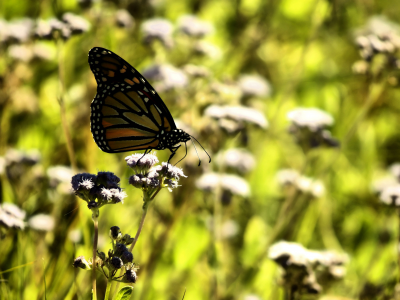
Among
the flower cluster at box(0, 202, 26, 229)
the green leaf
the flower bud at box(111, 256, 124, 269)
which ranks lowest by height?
the green leaf

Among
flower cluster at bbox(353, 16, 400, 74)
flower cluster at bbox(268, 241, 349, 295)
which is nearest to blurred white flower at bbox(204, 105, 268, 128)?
flower cluster at bbox(353, 16, 400, 74)

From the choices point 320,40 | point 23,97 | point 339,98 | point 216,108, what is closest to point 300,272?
point 216,108

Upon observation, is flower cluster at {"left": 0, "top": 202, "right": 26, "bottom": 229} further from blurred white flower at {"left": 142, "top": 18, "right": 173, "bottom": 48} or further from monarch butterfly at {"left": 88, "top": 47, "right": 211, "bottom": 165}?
blurred white flower at {"left": 142, "top": 18, "right": 173, "bottom": 48}

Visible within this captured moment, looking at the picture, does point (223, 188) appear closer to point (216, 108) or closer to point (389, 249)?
point (216, 108)

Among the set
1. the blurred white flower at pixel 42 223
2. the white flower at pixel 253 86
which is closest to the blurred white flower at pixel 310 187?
the white flower at pixel 253 86

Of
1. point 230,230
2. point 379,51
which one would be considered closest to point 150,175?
point 379,51

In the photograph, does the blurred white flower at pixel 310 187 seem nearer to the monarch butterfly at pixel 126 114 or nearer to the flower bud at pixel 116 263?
the monarch butterfly at pixel 126 114
